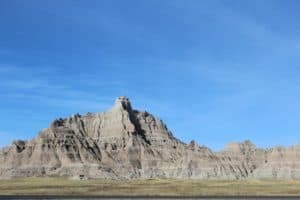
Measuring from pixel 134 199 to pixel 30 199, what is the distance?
9297 millimetres

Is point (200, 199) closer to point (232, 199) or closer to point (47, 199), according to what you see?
point (232, 199)

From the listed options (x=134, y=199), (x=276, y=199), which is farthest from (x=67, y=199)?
(x=276, y=199)

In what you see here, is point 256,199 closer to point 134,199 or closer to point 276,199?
point 276,199

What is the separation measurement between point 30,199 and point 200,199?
15.3 m

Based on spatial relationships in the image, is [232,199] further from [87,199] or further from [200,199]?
[87,199]

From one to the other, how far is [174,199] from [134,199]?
401 centimetres

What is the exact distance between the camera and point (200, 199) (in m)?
53.8

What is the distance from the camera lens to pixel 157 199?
5341 cm

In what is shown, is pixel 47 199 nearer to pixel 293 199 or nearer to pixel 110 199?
pixel 110 199

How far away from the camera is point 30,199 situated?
2082 inches

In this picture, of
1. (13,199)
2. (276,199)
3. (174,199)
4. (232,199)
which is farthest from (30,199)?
(276,199)

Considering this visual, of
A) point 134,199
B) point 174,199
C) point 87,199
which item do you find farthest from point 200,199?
point 87,199

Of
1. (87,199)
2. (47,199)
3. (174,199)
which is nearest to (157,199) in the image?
(174,199)

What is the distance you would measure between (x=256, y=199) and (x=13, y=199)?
71.9 feet
